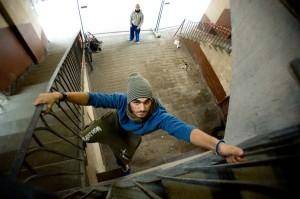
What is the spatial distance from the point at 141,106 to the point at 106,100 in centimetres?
47

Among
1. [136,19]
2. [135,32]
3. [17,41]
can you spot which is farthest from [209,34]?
[17,41]

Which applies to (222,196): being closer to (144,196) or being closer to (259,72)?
(144,196)

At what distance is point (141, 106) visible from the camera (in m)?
2.29

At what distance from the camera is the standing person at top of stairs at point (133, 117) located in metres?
2.02

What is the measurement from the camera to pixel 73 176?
2666 mm

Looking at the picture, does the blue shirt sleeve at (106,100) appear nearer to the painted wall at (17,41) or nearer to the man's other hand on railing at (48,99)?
the man's other hand on railing at (48,99)

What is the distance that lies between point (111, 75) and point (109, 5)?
3028mm

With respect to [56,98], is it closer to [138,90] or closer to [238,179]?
[138,90]

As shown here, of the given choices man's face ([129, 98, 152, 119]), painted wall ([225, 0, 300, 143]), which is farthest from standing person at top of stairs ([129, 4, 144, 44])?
man's face ([129, 98, 152, 119])

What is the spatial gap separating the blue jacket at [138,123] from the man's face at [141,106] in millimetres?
107

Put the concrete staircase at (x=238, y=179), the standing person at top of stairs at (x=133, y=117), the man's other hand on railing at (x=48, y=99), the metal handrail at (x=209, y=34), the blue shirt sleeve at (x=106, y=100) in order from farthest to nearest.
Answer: the metal handrail at (x=209, y=34)
the blue shirt sleeve at (x=106, y=100)
the man's other hand on railing at (x=48, y=99)
the standing person at top of stairs at (x=133, y=117)
the concrete staircase at (x=238, y=179)

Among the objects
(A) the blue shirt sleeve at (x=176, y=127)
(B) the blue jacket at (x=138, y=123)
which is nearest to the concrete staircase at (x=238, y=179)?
(A) the blue shirt sleeve at (x=176, y=127)

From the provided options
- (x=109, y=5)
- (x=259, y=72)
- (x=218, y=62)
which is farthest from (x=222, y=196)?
(x=109, y=5)

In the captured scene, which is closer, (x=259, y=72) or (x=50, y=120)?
(x=259, y=72)
